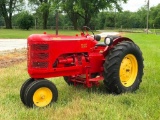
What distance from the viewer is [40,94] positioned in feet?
16.1

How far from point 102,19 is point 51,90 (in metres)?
89.1

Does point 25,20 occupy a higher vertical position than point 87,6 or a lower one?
lower

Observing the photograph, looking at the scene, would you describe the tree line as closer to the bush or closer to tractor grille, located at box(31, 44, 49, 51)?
the bush

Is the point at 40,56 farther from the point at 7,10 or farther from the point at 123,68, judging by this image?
the point at 7,10

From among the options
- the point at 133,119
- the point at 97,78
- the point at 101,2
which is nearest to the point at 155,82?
the point at 97,78

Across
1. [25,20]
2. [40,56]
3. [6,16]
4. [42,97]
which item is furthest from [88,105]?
[6,16]

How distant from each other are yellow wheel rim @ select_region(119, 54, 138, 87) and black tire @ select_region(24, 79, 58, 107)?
1616mm

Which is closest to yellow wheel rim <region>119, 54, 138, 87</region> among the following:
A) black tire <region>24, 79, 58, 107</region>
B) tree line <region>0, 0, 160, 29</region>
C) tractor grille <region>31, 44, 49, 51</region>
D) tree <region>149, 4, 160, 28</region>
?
black tire <region>24, 79, 58, 107</region>

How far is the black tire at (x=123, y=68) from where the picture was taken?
558 cm

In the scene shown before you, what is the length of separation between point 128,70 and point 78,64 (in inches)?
45.5

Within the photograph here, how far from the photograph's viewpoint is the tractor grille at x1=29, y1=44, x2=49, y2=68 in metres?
4.92

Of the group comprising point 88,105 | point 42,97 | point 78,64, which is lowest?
point 88,105

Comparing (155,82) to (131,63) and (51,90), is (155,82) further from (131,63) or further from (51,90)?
(51,90)

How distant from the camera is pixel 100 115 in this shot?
14.4ft
